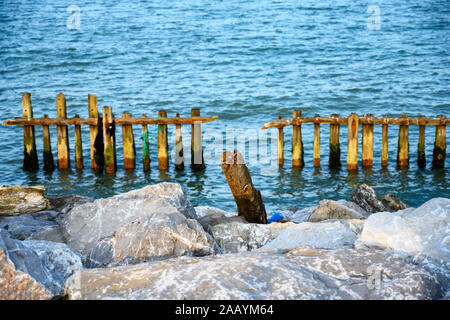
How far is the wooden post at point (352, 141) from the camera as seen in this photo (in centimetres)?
1527

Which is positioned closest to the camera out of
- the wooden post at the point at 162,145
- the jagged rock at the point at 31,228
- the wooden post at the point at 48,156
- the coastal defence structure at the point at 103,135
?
the jagged rock at the point at 31,228

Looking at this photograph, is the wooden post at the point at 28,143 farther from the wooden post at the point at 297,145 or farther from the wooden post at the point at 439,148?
the wooden post at the point at 439,148

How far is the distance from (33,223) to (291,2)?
146 feet

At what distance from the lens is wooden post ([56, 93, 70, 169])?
15.3m

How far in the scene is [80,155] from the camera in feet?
53.3

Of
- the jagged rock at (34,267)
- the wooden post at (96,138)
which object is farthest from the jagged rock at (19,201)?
the wooden post at (96,138)

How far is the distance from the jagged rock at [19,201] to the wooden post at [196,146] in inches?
254

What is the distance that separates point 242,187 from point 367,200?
3075 millimetres

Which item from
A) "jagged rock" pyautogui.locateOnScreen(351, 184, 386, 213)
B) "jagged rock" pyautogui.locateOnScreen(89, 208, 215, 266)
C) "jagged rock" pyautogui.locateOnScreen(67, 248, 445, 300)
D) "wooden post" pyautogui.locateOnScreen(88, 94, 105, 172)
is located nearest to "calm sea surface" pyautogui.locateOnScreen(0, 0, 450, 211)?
"wooden post" pyautogui.locateOnScreen(88, 94, 105, 172)

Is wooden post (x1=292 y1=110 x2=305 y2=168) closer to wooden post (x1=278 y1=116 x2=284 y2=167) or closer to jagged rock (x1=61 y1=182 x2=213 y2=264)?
wooden post (x1=278 y1=116 x2=284 y2=167)

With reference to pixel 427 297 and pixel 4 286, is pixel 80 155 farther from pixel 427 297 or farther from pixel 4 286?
pixel 427 297

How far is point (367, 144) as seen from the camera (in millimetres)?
15695

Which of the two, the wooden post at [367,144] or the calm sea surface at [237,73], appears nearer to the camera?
the wooden post at [367,144]

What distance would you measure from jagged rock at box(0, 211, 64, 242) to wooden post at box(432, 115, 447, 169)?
10676mm
